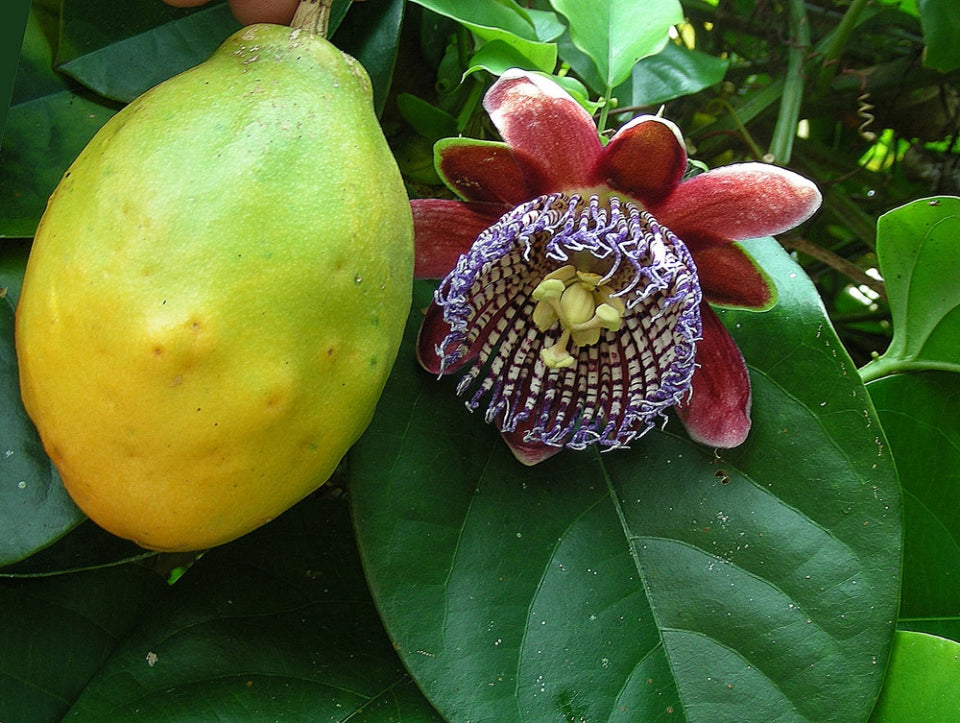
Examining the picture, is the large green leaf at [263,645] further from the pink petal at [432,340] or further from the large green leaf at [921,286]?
the large green leaf at [921,286]

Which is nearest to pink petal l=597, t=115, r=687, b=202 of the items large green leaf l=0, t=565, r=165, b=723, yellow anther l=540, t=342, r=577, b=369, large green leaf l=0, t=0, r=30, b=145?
yellow anther l=540, t=342, r=577, b=369

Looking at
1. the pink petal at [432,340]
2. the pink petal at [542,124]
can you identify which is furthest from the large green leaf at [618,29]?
the pink petal at [432,340]

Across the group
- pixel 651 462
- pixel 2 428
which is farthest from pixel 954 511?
pixel 2 428

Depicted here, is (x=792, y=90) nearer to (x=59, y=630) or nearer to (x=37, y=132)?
(x=37, y=132)

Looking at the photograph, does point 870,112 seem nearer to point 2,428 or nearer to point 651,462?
point 651,462

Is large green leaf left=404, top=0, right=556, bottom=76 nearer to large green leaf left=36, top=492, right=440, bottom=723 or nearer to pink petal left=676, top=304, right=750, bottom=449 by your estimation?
pink petal left=676, top=304, right=750, bottom=449
